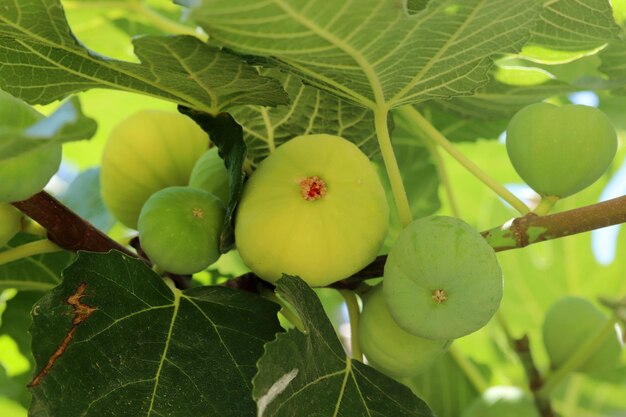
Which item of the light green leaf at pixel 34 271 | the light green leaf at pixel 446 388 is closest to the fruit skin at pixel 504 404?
the light green leaf at pixel 446 388

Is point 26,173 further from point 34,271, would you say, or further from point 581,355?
point 581,355

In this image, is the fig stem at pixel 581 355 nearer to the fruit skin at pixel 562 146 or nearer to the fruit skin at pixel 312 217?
the fruit skin at pixel 562 146

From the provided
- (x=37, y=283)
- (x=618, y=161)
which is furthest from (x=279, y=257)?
(x=618, y=161)

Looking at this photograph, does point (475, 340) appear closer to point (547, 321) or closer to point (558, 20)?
point (547, 321)

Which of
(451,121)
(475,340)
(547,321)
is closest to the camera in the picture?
(547,321)

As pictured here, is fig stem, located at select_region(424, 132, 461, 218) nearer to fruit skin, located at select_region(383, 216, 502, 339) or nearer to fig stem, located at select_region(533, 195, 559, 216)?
fig stem, located at select_region(533, 195, 559, 216)

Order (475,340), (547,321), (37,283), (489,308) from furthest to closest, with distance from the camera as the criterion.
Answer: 1. (475,340)
2. (547,321)
3. (37,283)
4. (489,308)
